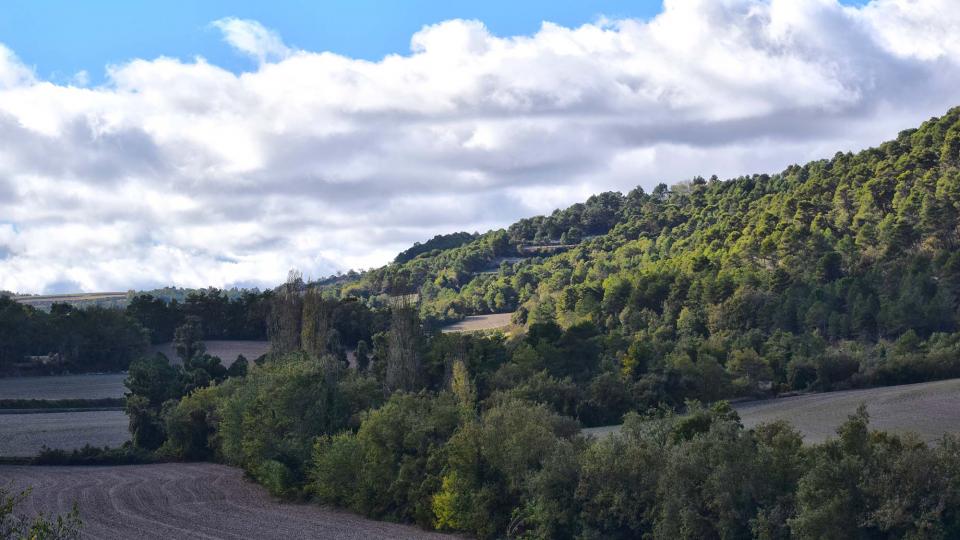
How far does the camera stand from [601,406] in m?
86.8

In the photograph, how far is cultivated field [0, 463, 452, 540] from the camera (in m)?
47.2

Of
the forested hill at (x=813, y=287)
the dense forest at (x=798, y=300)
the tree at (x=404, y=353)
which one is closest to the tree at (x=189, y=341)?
the forested hill at (x=813, y=287)

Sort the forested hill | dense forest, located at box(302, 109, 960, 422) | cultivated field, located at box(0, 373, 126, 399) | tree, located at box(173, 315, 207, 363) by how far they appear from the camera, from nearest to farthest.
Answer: dense forest, located at box(302, 109, 960, 422) < the forested hill < cultivated field, located at box(0, 373, 126, 399) < tree, located at box(173, 315, 207, 363)

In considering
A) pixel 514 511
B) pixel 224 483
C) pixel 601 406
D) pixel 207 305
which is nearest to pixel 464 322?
pixel 207 305

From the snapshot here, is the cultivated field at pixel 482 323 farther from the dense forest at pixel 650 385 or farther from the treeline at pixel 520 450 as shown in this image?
the treeline at pixel 520 450

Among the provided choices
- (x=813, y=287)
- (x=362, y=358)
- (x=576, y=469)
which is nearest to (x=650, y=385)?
(x=362, y=358)

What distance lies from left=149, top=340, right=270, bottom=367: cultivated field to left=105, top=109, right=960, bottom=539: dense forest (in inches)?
187

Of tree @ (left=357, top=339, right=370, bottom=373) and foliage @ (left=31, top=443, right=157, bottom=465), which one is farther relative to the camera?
tree @ (left=357, top=339, right=370, bottom=373)

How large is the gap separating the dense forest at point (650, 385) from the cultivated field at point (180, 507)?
65.4 inches

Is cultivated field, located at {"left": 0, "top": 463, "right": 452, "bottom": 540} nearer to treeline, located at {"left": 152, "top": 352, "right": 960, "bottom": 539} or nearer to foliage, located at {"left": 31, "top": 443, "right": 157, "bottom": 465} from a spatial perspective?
treeline, located at {"left": 152, "top": 352, "right": 960, "bottom": 539}

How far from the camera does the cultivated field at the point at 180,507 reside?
47.2 metres

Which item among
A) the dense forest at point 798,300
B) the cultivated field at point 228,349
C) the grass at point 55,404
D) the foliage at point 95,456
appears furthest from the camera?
the cultivated field at point 228,349

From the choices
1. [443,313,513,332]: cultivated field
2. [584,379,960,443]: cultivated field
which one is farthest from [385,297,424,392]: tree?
[443,313,513,332]: cultivated field

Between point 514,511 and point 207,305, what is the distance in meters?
107
